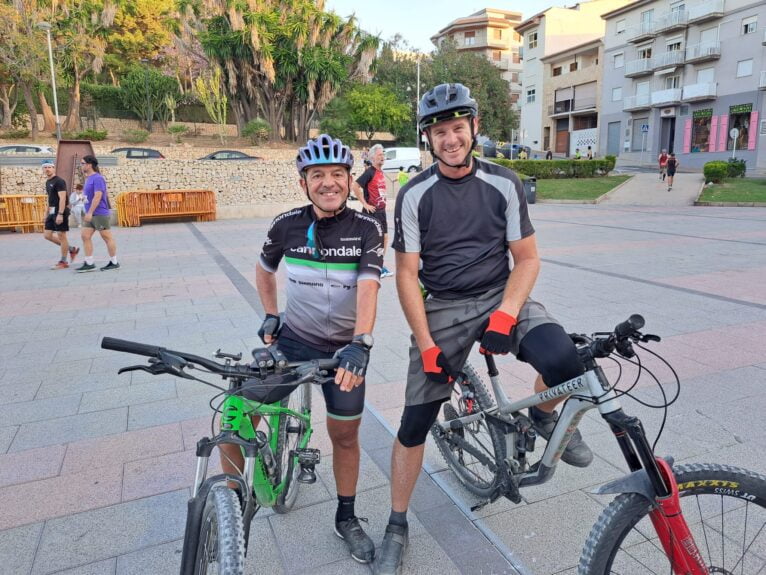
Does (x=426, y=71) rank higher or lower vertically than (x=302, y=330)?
higher

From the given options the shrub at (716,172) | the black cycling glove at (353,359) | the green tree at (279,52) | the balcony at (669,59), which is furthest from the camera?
the balcony at (669,59)

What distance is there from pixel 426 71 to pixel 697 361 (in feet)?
165

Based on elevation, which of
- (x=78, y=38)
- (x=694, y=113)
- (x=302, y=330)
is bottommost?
(x=302, y=330)

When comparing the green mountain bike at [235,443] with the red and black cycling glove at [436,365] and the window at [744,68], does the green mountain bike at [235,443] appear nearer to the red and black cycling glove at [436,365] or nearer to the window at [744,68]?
the red and black cycling glove at [436,365]

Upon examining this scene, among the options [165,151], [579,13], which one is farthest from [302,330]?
[579,13]

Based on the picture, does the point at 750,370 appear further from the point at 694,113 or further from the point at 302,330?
the point at 694,113

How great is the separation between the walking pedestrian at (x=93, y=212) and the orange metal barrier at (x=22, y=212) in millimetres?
7715

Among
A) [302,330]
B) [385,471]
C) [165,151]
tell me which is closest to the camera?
[302,330]

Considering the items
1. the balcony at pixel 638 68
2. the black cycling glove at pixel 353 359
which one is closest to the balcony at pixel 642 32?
the balcony at pixel 638 68

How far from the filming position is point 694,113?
133 ft

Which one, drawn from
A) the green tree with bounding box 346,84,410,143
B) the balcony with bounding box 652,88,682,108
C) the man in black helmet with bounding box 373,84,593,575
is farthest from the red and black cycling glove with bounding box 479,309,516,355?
the balcony with bounding box 652,88,682,108

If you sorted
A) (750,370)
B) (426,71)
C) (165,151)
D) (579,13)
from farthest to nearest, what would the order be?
(579,13) < (426,71) < (165,151) < (750,370)

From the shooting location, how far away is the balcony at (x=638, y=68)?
43.4 meters

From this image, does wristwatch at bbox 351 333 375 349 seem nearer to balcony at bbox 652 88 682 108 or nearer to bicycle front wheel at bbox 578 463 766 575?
bicycle front wheel at bbox 578 463 766 575
